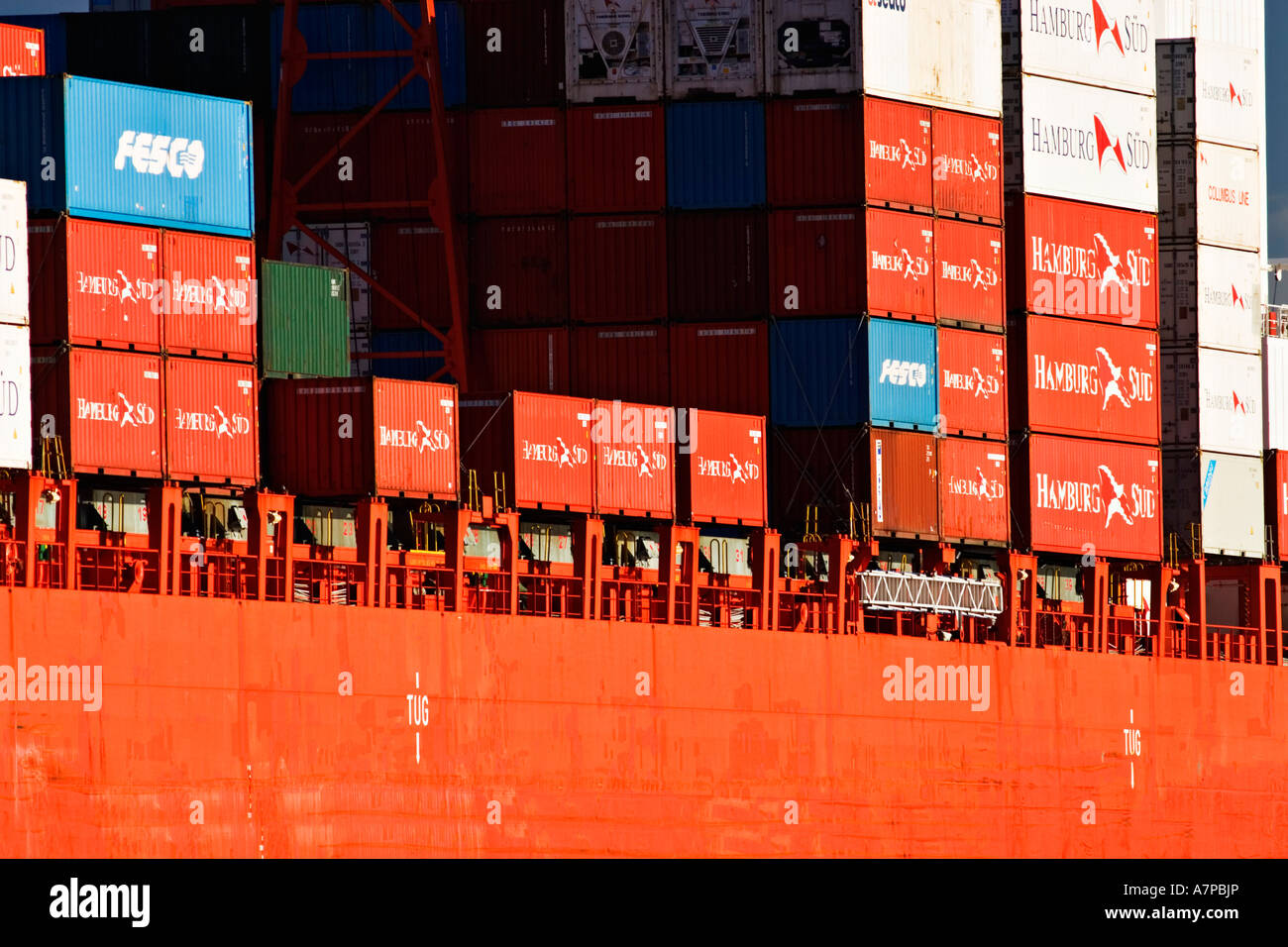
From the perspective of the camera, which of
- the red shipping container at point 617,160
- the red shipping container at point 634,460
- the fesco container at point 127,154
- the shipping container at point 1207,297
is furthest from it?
the shipping container at point 1207,297

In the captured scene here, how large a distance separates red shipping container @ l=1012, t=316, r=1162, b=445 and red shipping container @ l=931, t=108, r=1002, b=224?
10.1ft

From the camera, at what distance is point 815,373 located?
5803cm

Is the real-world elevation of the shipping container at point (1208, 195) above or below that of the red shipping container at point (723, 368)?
above

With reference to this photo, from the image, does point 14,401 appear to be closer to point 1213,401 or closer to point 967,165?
point 967,165

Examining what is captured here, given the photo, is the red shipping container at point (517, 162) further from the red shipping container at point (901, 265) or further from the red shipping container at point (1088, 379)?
the red shipping container at point (1088, 379)

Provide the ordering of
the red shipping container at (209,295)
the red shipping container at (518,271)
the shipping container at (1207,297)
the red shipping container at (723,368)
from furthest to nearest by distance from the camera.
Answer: the shipping container at (1207,297) < the red shipping container at (518,271) < the red shipping container at (723,368) < the red shipping container at (209,295)

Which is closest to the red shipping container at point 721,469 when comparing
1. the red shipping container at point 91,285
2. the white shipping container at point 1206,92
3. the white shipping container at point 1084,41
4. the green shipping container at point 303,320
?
the green shipping container at point 303,320

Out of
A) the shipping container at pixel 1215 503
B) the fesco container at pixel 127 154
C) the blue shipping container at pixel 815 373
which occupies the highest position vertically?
the fesco container at pixel 127 154

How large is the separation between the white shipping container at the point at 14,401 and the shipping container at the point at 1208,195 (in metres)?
33.2

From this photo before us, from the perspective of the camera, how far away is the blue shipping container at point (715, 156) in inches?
2307

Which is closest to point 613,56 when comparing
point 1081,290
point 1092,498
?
point 1081,290

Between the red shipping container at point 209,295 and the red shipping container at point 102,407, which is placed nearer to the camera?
the red shipping container at point 102,407

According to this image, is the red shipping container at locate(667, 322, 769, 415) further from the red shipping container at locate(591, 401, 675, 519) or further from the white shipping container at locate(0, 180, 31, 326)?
the white shipping container at locate(0, 180, 31, 326)
